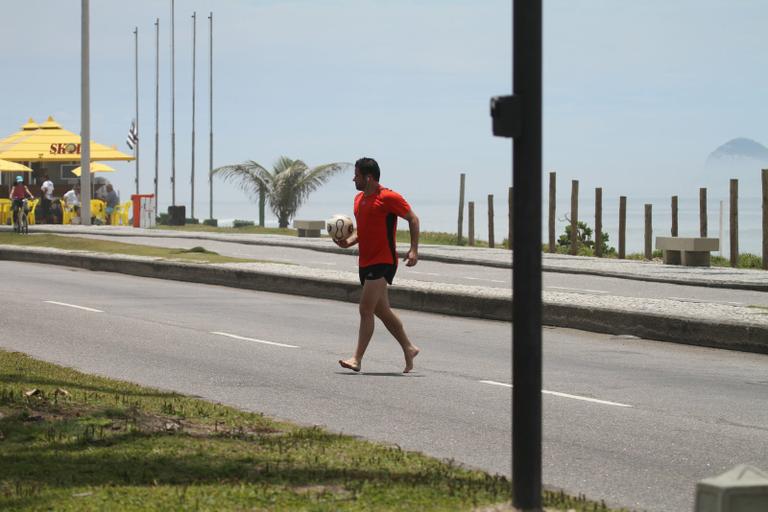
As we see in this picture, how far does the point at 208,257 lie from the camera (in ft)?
88.4

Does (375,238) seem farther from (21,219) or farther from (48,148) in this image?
(48,148)

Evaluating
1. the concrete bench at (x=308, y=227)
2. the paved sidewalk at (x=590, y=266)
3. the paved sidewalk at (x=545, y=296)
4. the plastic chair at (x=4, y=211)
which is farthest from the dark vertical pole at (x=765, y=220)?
the plastic chair at (x=4, y=211)

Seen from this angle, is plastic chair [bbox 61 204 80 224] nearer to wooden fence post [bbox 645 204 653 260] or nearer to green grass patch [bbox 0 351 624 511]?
wooden fence post [bbox 645 204 653 260]

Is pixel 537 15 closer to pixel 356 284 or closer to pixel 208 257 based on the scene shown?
pixel 356 284

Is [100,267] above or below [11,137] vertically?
below

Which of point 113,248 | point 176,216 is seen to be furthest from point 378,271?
point 176,216

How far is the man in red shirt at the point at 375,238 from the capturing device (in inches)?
483

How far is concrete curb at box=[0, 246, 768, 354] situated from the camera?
50.5 ft

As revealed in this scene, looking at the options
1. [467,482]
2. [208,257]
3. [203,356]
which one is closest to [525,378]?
[467,482]

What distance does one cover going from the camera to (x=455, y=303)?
19.1 metres

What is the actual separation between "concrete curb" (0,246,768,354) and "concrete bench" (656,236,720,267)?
1193 cm

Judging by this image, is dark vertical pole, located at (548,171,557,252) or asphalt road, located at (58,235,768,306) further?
dark vertical pole, located at (548,171,557,252)

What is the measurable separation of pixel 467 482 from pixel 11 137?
51.1 m

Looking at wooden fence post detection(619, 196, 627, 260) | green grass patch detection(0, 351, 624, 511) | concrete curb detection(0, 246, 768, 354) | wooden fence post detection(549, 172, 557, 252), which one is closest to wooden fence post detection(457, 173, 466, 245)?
wooden fence post detection(549, 172, 557, 252)
